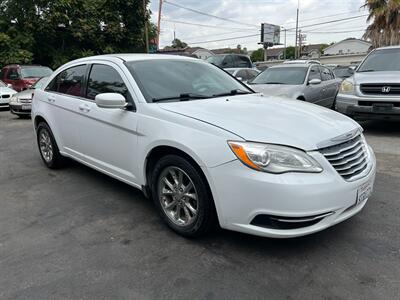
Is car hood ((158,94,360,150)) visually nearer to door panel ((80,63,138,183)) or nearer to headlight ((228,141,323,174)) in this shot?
headlight ((228,141,323,174))

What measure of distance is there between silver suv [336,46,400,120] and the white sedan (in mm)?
3792

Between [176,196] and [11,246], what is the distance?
153cm

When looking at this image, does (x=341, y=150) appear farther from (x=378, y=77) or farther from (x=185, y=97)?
(x=378, y=77)

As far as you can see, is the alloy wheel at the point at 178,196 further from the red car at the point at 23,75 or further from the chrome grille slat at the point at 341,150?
the red car at the point at 23,75

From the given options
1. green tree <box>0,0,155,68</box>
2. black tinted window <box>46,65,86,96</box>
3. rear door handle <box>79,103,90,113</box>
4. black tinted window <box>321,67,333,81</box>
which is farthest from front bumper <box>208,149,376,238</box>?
green tree <box>0,0,155,68</box>

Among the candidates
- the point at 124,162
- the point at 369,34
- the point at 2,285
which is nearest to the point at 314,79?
the point at 124,162

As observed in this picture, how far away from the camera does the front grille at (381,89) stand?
704 cm

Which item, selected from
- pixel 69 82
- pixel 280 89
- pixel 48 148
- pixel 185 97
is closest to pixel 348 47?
pixel 280 89

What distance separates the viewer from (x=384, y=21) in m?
26.6

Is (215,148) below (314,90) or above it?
below

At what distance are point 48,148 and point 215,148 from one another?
3581mm

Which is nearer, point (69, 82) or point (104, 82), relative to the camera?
point (104, 82)

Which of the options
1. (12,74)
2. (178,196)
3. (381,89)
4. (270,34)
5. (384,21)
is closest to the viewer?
(178,196)

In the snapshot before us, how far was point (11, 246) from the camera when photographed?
341 centimetres
